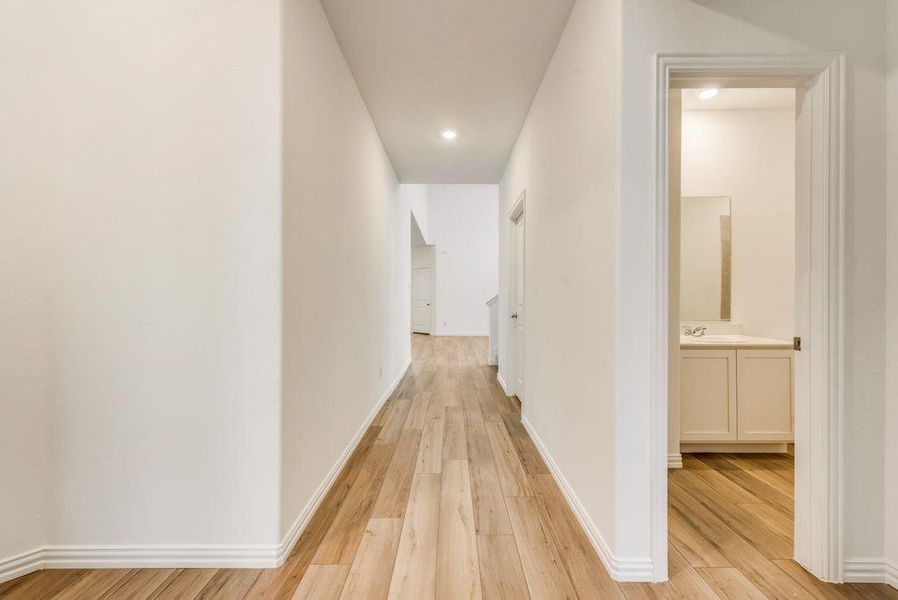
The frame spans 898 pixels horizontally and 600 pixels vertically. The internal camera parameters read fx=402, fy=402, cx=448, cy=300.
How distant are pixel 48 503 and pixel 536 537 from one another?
200 cm

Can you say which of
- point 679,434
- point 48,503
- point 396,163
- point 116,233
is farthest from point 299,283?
point 396,163

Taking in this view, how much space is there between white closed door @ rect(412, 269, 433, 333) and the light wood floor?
8.70 meters

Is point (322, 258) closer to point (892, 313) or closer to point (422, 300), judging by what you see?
point (892, 313)

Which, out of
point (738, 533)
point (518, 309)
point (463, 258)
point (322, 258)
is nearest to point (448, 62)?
point (322, 258)

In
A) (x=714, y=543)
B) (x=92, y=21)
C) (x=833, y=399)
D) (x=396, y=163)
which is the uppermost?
(x=396, y=163)

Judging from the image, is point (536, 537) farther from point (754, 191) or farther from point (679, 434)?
point (754, 191)

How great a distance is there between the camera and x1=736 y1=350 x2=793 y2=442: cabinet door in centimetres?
274

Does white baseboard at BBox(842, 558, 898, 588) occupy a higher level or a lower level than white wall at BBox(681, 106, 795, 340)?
lower

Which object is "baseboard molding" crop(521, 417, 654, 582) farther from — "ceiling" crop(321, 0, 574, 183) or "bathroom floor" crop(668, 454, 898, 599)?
"ceiling" crop(321, 0, 574, 183)

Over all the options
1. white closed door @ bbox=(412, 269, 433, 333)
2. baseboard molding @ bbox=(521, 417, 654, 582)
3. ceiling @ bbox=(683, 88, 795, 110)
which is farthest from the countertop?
white closed door @ bbox=(412, 269, 433, 333)

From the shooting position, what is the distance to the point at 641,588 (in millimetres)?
1487

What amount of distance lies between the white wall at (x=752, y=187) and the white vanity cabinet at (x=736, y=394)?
531 millimetres

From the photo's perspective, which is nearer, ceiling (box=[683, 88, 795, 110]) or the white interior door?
ceiling (box=[683, 88, 795, 110])

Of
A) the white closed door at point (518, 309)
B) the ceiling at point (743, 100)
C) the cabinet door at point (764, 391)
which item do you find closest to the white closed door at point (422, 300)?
the white closed door at point (518, 309)
